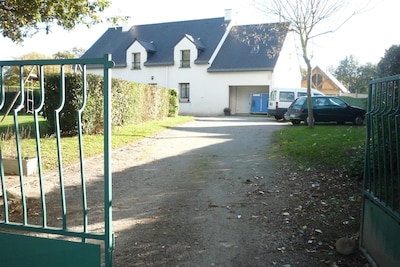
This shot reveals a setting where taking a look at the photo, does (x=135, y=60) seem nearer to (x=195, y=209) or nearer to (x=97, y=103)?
(x=97, y=103)

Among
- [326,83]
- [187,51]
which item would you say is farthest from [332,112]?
[326,83]

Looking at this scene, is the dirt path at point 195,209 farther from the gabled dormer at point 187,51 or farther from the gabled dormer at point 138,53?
the gabled dormer at point 138,53

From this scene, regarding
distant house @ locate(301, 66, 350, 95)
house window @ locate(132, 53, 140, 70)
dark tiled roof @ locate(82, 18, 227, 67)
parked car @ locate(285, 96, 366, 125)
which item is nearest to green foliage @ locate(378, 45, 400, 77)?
parked car @ locate(285, 96, 366, 125)

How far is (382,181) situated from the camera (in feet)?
12.8

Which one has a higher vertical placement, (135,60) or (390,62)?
(135,60)

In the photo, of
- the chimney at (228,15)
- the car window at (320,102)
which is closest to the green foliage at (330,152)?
the car window at (320,102)

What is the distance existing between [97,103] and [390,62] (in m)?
9.02

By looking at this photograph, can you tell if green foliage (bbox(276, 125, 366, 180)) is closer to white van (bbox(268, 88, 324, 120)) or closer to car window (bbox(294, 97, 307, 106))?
car window (bbox(294, 97, 307, 106))

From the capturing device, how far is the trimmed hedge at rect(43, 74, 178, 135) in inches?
480

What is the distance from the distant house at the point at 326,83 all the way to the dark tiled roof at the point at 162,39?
2251cm

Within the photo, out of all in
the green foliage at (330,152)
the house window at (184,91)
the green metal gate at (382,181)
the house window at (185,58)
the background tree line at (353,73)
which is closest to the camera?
the green metal gate at (382,181)

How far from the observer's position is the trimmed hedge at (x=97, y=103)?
12203mm

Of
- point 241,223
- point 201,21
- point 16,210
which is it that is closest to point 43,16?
point 16,210

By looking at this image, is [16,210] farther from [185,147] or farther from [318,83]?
[318,83]
